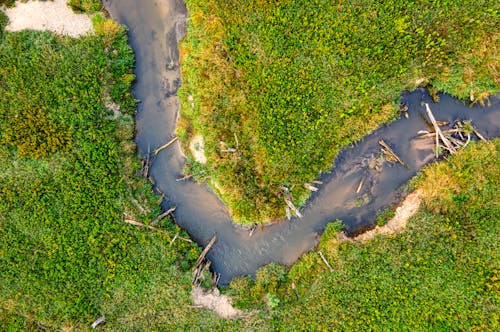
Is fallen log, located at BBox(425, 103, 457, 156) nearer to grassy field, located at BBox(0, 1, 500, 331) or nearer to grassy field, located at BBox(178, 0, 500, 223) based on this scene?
grassy field, located at BBox(0, 1, 500, 331)

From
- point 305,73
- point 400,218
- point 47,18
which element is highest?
point 47,18

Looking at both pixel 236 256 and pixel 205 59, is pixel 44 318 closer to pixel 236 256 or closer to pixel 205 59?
pixel 236 256

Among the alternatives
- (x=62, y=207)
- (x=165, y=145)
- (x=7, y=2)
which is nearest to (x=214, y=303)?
(x=165, y=145)

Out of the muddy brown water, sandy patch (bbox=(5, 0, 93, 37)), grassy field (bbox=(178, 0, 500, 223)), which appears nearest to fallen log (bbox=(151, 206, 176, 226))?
the muddy brown water

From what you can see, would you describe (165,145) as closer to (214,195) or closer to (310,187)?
(214,195)

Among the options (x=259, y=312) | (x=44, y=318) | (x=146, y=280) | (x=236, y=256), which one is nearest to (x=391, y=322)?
(x=259, y=312)

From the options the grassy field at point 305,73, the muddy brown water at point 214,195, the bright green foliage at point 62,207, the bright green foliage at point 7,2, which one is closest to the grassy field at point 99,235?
the bright green foliage at point 62,207
